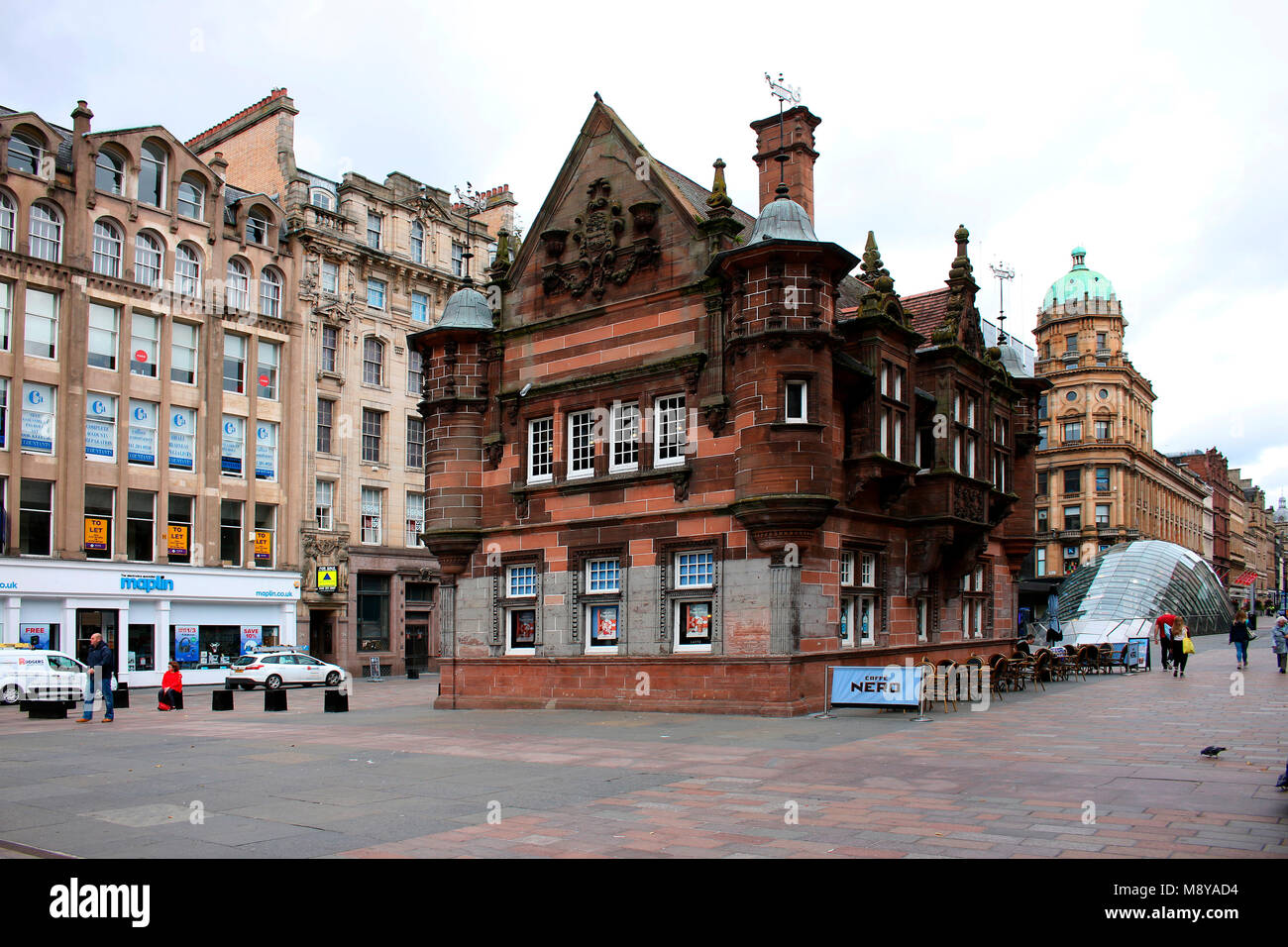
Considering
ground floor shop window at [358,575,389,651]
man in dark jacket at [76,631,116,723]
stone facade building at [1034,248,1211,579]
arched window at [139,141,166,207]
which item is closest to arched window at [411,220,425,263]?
arched window at [139,141,166,207]

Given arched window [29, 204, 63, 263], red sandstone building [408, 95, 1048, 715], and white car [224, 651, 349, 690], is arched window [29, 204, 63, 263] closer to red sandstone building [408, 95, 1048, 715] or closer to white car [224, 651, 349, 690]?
white car [224, 651, 349, 690]

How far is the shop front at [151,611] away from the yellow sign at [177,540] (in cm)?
84

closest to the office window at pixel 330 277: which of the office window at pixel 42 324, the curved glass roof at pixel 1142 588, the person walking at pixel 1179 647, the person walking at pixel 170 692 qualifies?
the office window at pixel 42 324

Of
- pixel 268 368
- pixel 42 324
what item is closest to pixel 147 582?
pixel 42 324

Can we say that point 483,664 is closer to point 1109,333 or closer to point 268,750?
point 268,750

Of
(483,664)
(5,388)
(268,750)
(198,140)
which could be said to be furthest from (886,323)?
(198,140)

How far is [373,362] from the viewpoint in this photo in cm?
5594

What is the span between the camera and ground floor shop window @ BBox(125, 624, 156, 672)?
44.3 metres

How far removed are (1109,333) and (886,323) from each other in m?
90.9

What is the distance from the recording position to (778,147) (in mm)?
26984

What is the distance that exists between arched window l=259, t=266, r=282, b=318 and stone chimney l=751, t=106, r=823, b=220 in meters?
31.3

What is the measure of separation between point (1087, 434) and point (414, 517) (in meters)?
73.4

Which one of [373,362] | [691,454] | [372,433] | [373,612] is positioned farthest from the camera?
[373,362]

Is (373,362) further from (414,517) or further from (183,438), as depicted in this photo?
(183,438)
